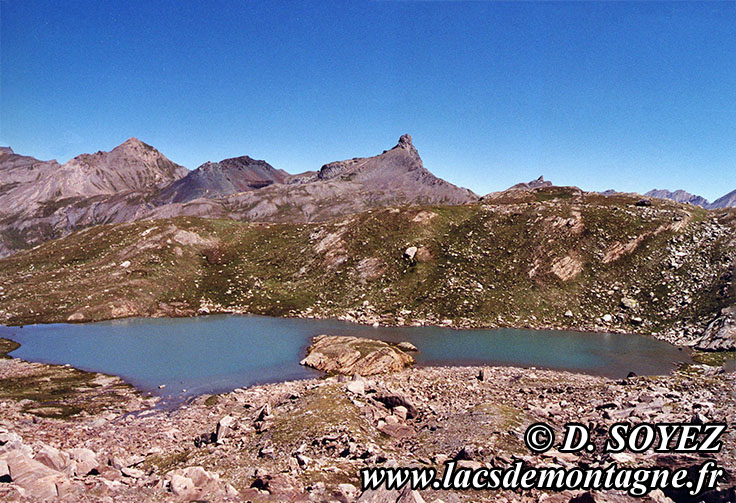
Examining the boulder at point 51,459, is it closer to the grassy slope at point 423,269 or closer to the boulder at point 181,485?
the boulder at point 181,485

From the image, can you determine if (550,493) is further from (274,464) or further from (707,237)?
(707,237)

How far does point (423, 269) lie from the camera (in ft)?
289

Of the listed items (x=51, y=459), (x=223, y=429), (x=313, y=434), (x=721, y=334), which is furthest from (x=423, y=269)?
(x=51, y=459)

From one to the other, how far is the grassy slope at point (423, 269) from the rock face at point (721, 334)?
2702 mm

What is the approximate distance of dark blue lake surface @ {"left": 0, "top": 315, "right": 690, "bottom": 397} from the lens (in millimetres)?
47750

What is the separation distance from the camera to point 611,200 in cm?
10862

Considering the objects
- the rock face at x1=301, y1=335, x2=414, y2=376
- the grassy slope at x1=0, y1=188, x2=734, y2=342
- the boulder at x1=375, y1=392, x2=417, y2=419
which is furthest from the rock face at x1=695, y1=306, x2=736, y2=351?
the boulder at x1=375, y1=392, x2=417, y2=419

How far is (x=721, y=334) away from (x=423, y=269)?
4819cm

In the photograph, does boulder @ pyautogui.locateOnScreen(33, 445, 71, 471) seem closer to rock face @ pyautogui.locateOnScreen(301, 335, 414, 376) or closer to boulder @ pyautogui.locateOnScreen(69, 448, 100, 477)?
boulder @ pyautogui.locateOnScreen(69, 448, 100, 477)

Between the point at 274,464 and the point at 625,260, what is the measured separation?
275ft

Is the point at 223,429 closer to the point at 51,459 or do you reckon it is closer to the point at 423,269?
the point at 51,459

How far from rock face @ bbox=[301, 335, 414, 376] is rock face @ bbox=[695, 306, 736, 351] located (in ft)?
138

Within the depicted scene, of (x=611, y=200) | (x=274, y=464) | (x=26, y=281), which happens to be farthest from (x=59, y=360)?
(x=611, y=200)

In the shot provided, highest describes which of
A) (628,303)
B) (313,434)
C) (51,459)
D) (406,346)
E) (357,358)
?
(628,303)
